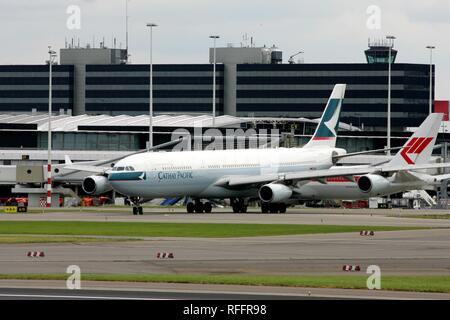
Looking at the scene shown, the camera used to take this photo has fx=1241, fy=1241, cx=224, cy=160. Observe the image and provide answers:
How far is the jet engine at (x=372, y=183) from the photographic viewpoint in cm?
10875

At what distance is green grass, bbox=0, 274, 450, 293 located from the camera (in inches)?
1533

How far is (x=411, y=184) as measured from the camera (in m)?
114

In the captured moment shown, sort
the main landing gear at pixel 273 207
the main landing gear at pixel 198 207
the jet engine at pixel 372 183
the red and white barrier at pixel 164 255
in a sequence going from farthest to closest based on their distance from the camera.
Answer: the main landing gear at pixel 198 207 → the main landing gear at pixel 273 207 → the jet engine at pixel 372 183 → the red and white barrier at pixel 164 255

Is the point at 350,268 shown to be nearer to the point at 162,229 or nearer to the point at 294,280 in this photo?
the point at 294,280

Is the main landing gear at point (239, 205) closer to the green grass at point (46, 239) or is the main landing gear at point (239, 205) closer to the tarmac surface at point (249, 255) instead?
the tarmac surface at point (249, 255)

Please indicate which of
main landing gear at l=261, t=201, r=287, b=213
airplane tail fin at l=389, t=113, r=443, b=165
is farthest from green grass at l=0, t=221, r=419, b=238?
airplane tail fin at l=389, t=113, r=443, b=165

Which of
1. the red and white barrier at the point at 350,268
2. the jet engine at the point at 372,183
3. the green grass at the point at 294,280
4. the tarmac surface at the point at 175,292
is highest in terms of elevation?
the tarmac surface at the point at 175,292

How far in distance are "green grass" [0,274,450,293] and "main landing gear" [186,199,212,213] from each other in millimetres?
67852

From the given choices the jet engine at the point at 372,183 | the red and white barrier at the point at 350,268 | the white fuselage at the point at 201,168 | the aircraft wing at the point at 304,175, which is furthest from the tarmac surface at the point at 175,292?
the jet engine at the point at 372,183

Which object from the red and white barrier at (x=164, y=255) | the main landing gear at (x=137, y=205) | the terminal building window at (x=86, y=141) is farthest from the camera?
the terminal building window at (x=86, y=141)

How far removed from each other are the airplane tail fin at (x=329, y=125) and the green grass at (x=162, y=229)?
34.0 m

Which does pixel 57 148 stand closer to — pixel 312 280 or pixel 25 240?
pixel 25 240

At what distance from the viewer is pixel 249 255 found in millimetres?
54312
